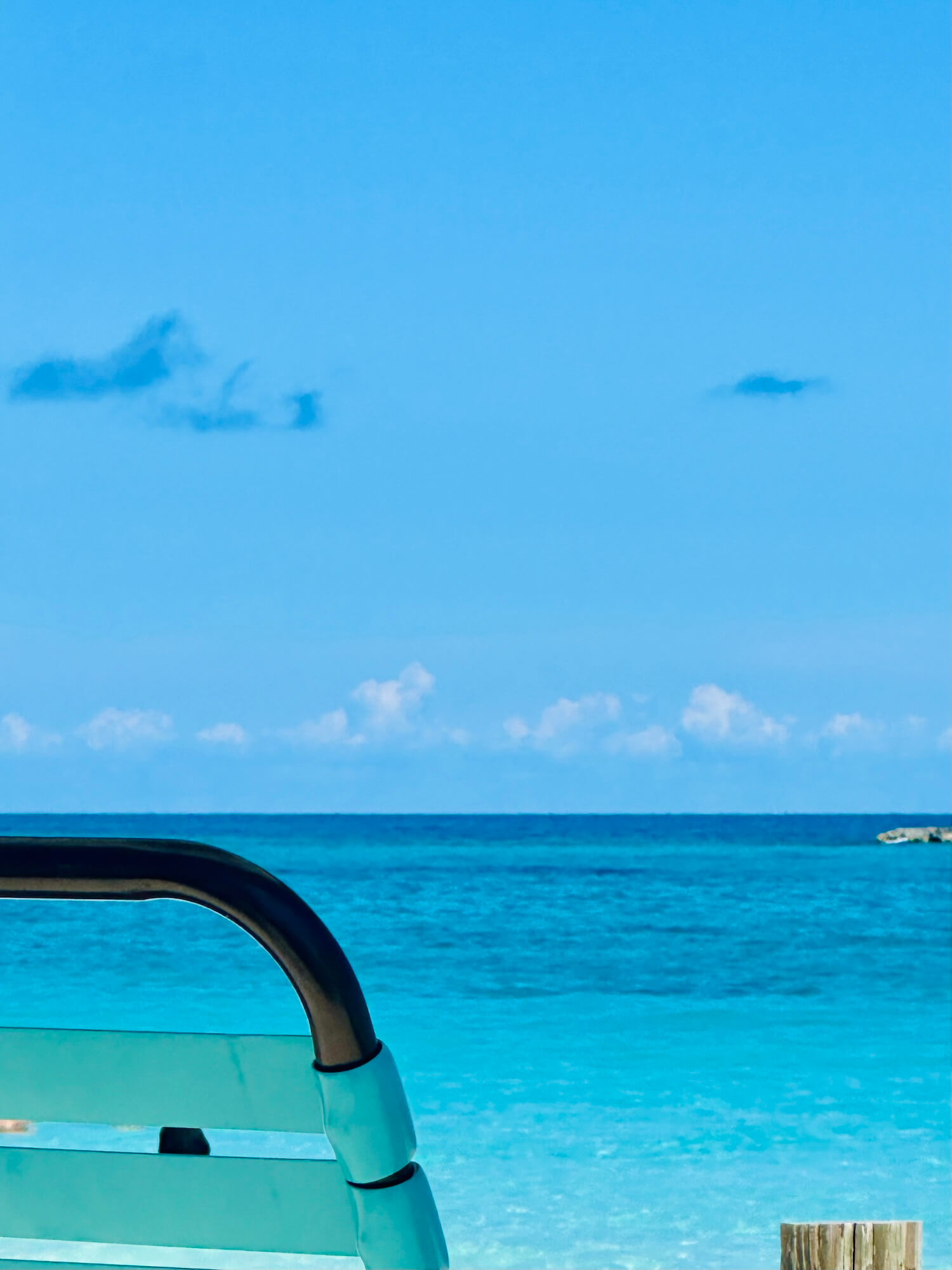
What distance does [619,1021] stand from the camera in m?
14.8

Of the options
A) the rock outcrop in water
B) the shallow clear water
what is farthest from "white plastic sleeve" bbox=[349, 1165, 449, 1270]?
the rock outcrop in water

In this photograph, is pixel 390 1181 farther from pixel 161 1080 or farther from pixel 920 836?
pixel 920 836

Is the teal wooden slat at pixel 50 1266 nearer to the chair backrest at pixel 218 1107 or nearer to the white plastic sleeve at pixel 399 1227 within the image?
the chair backrest at pixel 218 1107

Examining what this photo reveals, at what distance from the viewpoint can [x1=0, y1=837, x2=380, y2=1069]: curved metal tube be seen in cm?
66

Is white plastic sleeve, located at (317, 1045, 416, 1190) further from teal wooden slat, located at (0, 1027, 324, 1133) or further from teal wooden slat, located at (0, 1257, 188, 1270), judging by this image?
teal wooden slat, located at (0, 1257, 188, 1270)

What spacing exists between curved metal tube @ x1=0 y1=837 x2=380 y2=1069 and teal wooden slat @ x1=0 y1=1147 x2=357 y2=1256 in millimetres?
73

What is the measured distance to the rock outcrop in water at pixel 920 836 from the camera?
168ft

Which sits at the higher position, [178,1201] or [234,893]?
[234,893]

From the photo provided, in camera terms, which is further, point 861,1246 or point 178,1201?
point 861,1246

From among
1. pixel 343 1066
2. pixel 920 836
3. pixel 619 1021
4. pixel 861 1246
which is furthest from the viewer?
pixel 920 836

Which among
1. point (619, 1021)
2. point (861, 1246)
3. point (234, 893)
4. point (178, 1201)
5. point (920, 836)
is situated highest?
point (234, 893)

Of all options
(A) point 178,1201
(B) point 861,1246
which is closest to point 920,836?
(B) point 861,1246

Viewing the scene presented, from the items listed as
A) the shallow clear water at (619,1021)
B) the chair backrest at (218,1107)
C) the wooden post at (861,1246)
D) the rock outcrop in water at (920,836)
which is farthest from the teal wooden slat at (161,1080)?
the rock outcrop in water at (920,836)

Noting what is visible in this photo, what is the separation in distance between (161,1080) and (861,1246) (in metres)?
0.57
